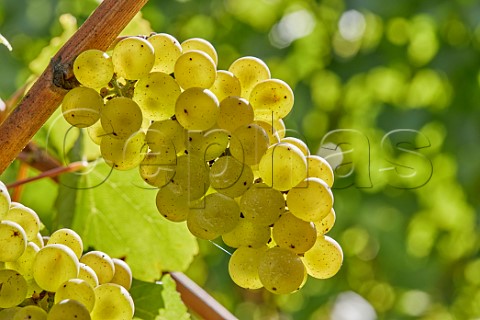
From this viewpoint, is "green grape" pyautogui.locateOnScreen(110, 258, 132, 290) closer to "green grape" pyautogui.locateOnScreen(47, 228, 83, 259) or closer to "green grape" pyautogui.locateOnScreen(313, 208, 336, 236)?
"green grape" pyautogui.locateOnScreen(47, 228, 83, 259)

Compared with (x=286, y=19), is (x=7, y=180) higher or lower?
lower

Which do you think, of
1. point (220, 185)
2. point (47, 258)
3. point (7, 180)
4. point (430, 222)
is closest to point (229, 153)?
point (220, 185)

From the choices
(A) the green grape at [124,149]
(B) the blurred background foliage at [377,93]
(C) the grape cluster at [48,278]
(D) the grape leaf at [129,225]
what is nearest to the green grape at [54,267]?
(C) the grape cluster at [48,278]

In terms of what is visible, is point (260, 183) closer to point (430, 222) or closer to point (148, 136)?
point (148, 136)

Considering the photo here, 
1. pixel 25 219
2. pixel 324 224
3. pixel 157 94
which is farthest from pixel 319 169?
pixel 25 219

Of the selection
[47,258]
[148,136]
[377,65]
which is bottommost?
[47,258]

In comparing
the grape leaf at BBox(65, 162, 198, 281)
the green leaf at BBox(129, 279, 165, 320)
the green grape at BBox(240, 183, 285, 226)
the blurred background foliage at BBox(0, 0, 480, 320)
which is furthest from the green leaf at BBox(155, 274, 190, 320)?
the blurred background foliage at BBox(0, 0, 480, 320)

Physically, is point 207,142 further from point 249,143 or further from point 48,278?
point 48,278
